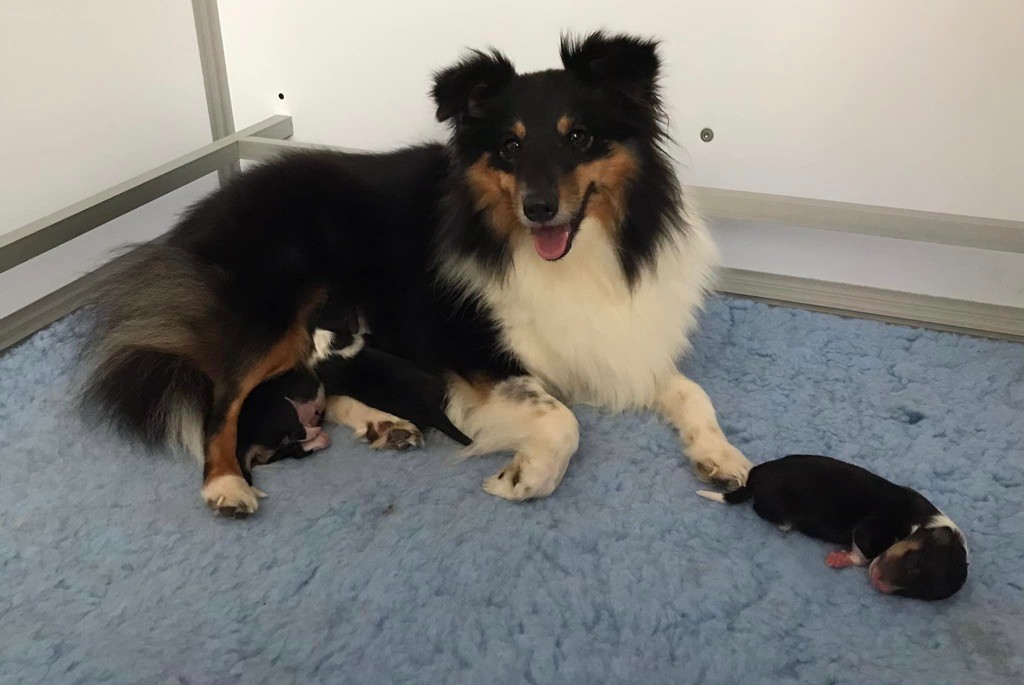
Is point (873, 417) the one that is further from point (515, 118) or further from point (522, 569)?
point (515, 118)

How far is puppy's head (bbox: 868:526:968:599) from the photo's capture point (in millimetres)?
1734

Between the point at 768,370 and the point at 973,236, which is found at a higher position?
the point at 973,236

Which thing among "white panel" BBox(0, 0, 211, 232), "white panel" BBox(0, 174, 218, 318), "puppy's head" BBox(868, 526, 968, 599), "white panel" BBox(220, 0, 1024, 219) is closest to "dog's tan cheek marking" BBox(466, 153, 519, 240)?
"white panel" BBox(220, 0, 1024, 219)

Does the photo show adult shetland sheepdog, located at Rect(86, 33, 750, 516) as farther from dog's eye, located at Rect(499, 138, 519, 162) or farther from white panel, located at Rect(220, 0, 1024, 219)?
white panel, located at Rect(220, 0, 1024, 219)

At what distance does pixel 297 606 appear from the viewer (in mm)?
1871

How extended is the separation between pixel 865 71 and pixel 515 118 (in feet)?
4.46

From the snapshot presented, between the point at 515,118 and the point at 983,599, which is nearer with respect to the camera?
the point at 983,599

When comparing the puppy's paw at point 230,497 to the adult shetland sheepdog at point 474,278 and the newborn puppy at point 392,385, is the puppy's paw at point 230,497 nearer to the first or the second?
the adult shetland sheepdog at point 474,278

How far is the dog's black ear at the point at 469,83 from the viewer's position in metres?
2.19

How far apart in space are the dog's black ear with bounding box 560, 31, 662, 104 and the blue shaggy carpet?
94 centimetres

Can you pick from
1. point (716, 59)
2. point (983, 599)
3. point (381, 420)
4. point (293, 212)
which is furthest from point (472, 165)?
point (983, 599)

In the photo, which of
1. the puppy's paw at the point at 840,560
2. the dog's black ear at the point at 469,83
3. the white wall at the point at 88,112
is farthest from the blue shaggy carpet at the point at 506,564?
the dog's black ear at the point at 469,83

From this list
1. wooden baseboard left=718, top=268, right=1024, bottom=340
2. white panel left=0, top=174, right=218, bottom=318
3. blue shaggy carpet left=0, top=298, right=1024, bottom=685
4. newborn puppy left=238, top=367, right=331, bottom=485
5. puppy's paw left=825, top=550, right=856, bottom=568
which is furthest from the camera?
white panel left=0, top=174, right=218, bottom=318

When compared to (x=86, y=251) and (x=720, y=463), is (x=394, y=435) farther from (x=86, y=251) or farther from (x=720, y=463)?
(x=86, y=251)
